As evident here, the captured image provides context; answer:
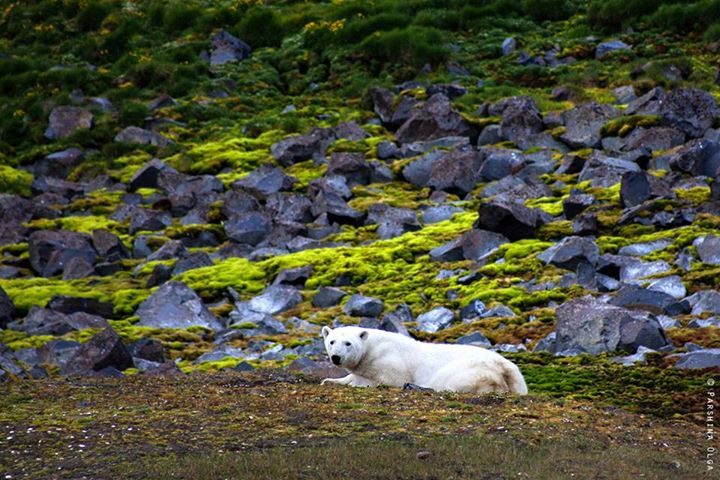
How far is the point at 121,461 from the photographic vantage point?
11.3 meters

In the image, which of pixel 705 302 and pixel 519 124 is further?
pixel 519 124

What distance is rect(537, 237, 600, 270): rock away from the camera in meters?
26.1

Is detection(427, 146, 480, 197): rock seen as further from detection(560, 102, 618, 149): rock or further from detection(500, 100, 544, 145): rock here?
detection(560, 102, 618, 149): rock

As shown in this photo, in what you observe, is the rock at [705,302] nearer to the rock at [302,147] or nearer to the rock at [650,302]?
the rock at [650,302]

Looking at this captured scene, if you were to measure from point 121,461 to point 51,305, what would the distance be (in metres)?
17.5

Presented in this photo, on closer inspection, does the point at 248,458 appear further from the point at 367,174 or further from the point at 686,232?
the point at 367,174

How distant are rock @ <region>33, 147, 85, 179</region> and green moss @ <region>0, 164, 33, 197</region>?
0.73m

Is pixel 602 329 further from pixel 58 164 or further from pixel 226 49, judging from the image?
pixel 226 49

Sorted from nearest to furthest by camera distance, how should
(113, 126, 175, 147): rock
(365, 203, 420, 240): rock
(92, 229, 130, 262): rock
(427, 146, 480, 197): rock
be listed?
(365, 203, 420, 240): rock → (92, 229, 130, 262): rock → (427, 146, 480, 197): rock → (113, 126, 175, 147): rock

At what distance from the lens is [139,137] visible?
146 feet

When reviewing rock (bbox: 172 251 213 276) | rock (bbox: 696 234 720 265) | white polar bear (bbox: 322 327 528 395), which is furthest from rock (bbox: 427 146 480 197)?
white polar bear (bbox: 322 327 528 395)

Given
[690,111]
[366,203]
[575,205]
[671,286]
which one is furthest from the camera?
[690,111]

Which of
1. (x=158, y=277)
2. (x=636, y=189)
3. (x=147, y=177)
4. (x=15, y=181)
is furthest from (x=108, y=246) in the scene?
(x=636, y=189)

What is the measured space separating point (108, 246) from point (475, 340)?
1539cm
